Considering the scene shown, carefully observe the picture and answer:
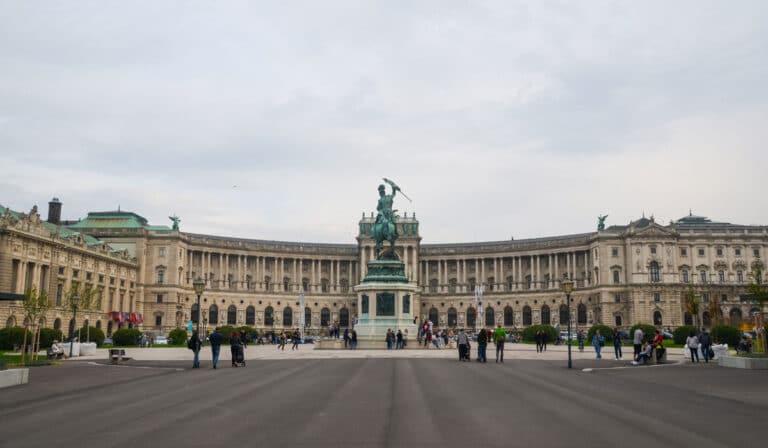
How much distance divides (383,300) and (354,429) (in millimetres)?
53092

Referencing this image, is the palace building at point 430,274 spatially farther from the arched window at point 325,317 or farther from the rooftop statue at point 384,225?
the rooftop statue at point 384,225

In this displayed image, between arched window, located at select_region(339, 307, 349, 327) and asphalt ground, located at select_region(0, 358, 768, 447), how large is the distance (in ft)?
435

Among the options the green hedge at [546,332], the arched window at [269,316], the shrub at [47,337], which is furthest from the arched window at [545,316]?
the shrub at [47,337]

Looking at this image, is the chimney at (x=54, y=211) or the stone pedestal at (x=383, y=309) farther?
the chimney at (x=54, y=211)

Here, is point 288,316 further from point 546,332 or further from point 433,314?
point 546,332

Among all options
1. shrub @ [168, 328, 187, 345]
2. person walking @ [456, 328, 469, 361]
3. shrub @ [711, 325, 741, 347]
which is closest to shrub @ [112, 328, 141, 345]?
shrub @ [168, 328, 187, 345]

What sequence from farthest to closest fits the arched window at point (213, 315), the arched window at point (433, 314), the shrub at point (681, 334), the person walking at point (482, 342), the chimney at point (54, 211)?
the arched window at point (433, 314) < the arched window at point (213, 315) < the chimney at point (54, 211) < the shrub at point (681, 334) < the person walking at point (482, 342)

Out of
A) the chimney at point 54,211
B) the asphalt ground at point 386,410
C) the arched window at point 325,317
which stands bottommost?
the asphalt ground at point 386,410

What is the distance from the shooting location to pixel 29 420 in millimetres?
16859

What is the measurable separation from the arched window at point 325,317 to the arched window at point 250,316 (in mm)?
16470

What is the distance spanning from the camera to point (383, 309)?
2689 inches

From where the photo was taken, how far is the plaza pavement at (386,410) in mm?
14047

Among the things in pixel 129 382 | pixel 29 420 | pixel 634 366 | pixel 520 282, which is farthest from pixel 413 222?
pixel 29 420

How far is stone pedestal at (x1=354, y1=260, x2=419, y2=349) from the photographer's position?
222 ft
